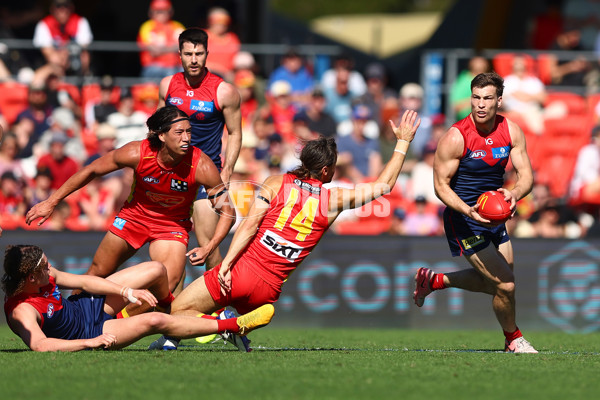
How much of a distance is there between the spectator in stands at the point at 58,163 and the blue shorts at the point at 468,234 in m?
6.81

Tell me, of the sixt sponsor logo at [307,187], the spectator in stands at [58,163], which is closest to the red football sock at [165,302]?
the sixt sponsor logo at [307,187]

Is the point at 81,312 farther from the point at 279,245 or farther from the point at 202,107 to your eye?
the point at 202,107

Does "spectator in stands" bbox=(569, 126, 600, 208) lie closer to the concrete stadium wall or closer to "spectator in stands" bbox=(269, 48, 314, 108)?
the concrete stadium wall

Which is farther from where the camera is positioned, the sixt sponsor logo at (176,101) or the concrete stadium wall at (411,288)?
the concrete stadium wall at (411,288)

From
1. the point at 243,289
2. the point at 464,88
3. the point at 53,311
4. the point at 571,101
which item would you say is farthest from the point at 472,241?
the point at 571,101

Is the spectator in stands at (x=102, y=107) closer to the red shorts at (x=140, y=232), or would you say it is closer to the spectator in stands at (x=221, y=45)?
the spectator in stands at (x=221, y=45)

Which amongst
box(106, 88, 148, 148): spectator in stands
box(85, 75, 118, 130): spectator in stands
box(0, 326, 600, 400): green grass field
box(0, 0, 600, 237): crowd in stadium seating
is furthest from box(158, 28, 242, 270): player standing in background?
box(85, 75, 118, 130): spectator in stands

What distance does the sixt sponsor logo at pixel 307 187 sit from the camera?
26.7 feet

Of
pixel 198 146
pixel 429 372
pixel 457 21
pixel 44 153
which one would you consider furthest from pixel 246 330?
pixel 457 21

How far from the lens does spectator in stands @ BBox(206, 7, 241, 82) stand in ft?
53.0

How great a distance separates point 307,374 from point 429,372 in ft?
3.10

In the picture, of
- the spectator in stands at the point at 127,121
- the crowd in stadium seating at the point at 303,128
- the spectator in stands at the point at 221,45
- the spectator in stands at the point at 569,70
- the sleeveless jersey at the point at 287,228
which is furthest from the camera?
the spectator in stands at the point at 569,70

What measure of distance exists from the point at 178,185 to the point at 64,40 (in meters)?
8.12

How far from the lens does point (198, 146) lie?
385 inches
